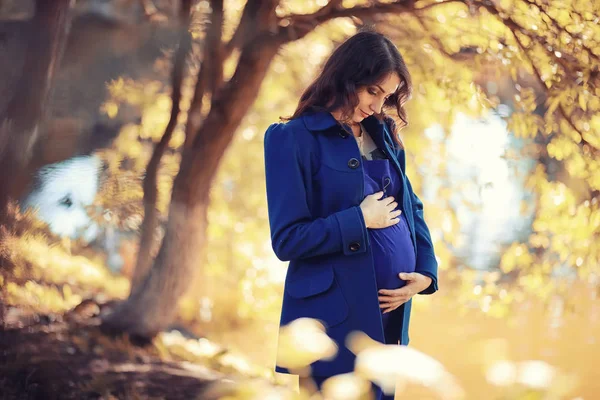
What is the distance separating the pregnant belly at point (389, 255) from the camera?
6.63 feet

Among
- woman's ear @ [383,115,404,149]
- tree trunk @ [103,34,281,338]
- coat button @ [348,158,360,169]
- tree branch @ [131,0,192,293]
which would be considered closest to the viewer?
coat button @ [348,158,360,169]

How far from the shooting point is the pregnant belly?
6.63 ft

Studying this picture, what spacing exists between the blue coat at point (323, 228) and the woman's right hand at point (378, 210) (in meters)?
0.03

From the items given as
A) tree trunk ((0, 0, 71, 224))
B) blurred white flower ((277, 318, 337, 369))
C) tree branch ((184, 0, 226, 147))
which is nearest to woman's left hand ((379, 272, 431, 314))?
blurred white flower ((277, 318, 337, 369))

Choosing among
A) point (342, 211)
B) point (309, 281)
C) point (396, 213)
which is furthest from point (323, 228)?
point (396, 213)

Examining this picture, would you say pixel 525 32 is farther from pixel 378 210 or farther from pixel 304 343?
pixel 304 343

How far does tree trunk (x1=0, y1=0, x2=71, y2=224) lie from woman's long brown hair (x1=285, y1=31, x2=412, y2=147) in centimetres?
172

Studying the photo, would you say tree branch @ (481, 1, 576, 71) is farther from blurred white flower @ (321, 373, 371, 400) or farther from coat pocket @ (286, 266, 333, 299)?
blurred white flower @ (321, 373, 371, 400)

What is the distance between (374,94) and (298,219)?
1.59 feet

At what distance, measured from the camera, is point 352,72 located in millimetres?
2021

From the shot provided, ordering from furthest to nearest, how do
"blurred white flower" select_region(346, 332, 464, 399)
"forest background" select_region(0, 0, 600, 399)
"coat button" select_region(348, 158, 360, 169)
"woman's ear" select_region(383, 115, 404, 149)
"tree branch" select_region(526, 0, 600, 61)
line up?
"forest background" select_region(0, 0, 600, 399), "tree branch" select_region(526, 0, 600, 61), "woman's ear" select_region(383, 115, 404, 149), "coat button" select_region(348, 158, 360, 169), "blurred white flower" select_region(346, 332, 464, 399)

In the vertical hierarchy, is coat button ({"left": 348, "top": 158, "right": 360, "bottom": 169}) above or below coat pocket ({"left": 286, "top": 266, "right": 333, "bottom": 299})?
above

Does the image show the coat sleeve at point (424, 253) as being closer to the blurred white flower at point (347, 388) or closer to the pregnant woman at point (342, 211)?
the pregnant woman at point (342, 211)

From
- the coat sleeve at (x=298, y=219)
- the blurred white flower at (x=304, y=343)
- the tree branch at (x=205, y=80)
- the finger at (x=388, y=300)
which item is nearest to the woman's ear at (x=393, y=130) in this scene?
the coat sleeve at (x=298, y=219)
